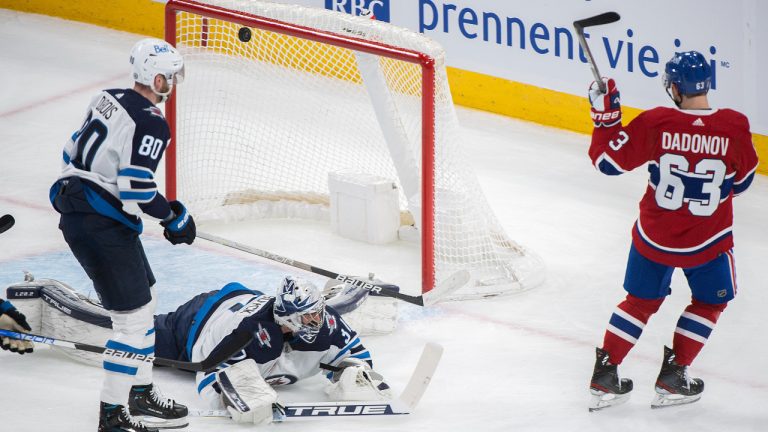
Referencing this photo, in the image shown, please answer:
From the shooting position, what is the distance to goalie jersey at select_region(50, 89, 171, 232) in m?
3.92

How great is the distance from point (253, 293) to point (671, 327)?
1.62 meters

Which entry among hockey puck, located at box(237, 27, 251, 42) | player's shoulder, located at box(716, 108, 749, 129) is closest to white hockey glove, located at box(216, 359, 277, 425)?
player's shoulder, located at box(716, 108, 749, 129)

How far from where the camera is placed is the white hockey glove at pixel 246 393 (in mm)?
4230

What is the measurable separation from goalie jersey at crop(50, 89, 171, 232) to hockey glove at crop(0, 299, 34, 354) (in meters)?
0.79

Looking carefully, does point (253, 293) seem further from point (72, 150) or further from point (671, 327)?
point (671, 327)

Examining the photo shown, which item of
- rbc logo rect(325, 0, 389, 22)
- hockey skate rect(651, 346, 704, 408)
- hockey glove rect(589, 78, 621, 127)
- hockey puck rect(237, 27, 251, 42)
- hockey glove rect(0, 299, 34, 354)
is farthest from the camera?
rbc logo rect(325, 0, 389, 22)

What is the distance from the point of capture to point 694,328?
444cm

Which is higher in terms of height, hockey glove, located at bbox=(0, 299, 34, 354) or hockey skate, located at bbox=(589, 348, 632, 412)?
hockey glove, located at bbox=(0, 299, 34, 354)

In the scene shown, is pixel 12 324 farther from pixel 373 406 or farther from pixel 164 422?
pixel 373 406

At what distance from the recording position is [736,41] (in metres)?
6.47

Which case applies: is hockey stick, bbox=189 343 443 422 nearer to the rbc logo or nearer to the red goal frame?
the red goal frame

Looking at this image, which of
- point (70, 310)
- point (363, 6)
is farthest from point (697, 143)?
point (363, 6)

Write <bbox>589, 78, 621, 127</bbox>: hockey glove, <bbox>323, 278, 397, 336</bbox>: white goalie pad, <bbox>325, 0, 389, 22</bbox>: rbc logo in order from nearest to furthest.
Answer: <bbox>589, 78, 621, 127</bbox>: hockey glove, <bbox>323, 278, 397, 336</bbox>: white goalie pad, <bbox>325, 0, 389, 22</bbox>: rbc logo

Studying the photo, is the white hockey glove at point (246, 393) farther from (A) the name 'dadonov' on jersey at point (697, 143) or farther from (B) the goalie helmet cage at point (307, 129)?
(A) the name 'dadonov' on jersey at point (697, 143)
